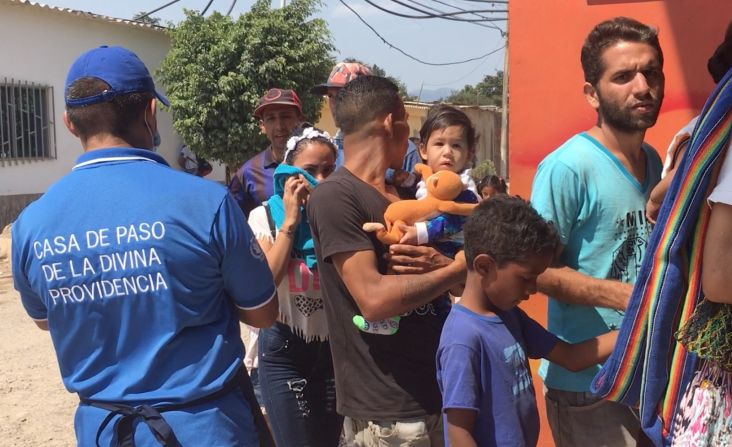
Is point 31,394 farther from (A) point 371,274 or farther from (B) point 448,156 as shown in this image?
(A) point 371,274

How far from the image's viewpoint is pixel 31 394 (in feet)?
20.7

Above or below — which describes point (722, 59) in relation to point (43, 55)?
below

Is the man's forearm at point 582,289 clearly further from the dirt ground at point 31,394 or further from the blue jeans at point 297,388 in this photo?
the dirt ground at point 31,394

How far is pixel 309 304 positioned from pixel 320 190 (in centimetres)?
96

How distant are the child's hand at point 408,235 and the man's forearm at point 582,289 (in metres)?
0.44

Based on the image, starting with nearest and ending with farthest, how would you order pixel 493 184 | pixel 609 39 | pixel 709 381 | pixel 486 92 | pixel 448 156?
1. pixel 709 381
2. pixel 609 39
3. pixel 448 156
4. pixel 493 184
5. pixel 486 92

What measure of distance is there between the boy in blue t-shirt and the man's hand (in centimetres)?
18

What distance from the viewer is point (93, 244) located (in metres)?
2.20

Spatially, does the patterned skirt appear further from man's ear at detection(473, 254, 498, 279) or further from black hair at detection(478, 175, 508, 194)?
black hair at detection(478, 175, 508, 194)

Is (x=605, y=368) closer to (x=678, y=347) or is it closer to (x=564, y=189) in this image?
(x=678, y=347)

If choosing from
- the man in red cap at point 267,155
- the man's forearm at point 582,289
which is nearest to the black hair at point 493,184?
the man in red cap at point 267,155

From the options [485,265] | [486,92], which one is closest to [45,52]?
[485,265]

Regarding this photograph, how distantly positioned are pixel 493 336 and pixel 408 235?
432mm

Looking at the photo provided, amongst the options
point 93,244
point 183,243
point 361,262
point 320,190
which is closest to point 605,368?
point 361,262
